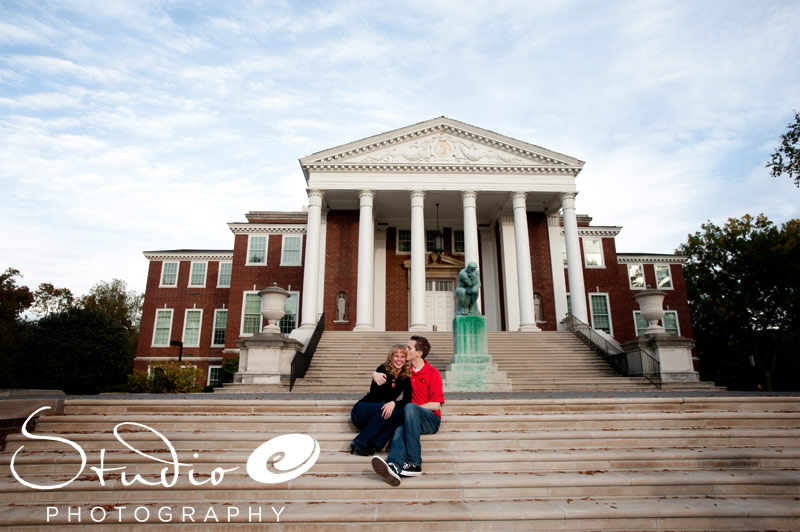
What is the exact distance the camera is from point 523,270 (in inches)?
875

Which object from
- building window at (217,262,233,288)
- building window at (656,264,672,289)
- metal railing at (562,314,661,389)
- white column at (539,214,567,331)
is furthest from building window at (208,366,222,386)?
building window at (656,264,672,289)

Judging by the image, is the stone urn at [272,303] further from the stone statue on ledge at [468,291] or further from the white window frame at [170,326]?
the white window frame at [170,326]

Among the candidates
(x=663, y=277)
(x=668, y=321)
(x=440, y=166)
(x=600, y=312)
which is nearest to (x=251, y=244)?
(x=440, y=166)

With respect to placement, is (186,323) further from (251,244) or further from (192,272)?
(251,244)

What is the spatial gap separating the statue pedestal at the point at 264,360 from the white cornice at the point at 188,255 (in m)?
19.8

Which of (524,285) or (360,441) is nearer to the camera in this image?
(360,441)

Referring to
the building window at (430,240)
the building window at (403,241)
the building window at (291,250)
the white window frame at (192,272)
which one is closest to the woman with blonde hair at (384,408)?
the building window at (430,240)

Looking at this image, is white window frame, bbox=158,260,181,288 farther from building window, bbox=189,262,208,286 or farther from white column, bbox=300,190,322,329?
white column, bbox=300,190,322,329

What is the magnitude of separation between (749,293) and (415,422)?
37250mm

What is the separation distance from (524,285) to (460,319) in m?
9.33

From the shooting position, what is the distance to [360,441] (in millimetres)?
5730

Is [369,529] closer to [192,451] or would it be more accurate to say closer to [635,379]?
[192,451]

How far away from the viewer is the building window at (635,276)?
1247 inches

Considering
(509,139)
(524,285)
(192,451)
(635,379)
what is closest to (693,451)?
(192,451)
